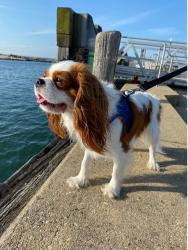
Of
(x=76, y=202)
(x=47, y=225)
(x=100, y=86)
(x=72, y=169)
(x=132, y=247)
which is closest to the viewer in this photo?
(x=132, y=247)

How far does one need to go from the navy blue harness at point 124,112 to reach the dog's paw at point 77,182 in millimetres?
734

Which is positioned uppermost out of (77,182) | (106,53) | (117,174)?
(106,53)

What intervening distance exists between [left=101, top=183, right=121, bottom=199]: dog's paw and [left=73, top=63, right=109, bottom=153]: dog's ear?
545 mm

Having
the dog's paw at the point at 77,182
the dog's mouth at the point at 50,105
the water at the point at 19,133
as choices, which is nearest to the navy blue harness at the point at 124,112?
the dog's mouth at the point at 50,105

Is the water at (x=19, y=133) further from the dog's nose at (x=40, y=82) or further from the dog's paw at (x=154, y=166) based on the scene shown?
the dog's nose at (x=40, y=82)

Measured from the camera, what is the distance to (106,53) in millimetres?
5047

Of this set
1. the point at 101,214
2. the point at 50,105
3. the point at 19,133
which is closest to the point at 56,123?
the point at 50,105

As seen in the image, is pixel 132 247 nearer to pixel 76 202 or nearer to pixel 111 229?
pixel 111 229

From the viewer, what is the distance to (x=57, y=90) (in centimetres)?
250

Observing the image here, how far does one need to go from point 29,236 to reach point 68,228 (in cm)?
33

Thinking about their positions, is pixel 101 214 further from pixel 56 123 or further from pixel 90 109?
pixel 56 123

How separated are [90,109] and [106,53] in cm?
274

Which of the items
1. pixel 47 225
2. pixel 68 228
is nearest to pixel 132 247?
pixel 68 228

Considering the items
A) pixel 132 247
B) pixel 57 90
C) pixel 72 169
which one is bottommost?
pixel 132 247
